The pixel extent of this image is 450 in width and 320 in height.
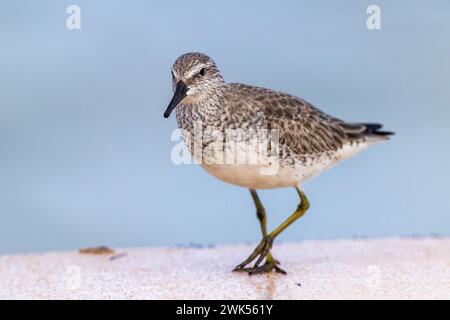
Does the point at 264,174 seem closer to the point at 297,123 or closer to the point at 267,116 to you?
the point at 267,116

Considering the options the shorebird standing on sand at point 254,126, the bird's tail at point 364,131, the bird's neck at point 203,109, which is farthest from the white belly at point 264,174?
the bird's tail at point 364,131

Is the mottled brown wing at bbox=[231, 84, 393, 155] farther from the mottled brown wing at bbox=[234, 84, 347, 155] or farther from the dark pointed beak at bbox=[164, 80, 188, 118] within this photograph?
the dark pointed beak at bbox=[164, 80, 188, 118]

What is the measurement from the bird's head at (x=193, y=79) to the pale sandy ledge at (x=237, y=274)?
3.92ft

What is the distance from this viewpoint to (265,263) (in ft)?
19.4

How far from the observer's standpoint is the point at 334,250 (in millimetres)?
6621

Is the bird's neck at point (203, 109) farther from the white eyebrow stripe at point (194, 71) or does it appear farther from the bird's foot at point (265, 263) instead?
the bird's foot at point (265, 263)

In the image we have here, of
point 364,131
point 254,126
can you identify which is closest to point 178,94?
point 254,126

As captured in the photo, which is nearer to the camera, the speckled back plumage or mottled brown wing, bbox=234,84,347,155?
the speckled back plumage

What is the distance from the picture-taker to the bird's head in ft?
18.5

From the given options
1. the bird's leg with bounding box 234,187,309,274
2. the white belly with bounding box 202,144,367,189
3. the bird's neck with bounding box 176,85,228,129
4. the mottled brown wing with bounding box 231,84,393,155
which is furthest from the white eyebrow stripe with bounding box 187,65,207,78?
the bird's leg with bounding box 234,187,309,274

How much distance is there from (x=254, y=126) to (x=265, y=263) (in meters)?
0.98

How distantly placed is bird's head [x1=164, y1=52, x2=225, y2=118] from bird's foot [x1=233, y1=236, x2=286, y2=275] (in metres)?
1.13

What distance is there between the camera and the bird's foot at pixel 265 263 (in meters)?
5.82
